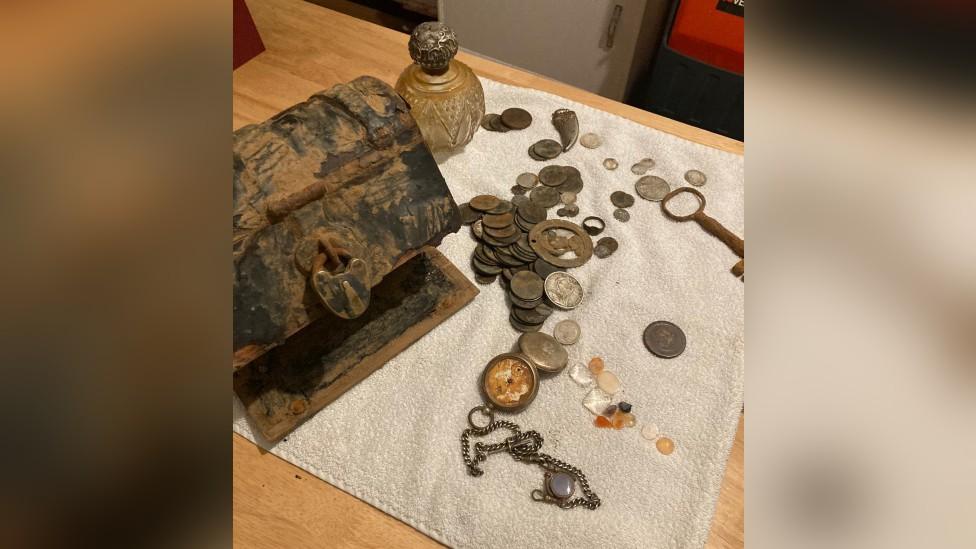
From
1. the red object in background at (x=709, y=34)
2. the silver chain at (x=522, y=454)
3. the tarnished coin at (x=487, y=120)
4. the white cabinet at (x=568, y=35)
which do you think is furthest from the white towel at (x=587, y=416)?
the white cabinet at (x=568, y=35)

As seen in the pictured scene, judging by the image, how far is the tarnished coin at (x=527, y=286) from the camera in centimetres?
163

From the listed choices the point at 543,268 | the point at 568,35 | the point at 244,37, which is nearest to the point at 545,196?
the point at 543,268

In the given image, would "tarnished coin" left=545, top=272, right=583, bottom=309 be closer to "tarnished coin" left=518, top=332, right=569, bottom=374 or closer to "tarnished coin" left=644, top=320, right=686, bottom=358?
"tarnished coin" left=518, top=332, right=569, bottom=374

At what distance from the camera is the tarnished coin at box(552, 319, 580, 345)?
158cm

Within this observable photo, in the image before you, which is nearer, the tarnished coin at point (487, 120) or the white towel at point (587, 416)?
the white towel at point (587, 416)

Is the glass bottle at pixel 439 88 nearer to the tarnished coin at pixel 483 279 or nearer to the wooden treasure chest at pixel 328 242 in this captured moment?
the wooden treasure chest at pixel 328 242

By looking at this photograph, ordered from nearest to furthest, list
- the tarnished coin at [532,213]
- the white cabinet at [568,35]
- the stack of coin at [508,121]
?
1. the tarnished coin at [532,213]
2. the stack of coin at [508,121]
3. the white cabinet at [568,35]

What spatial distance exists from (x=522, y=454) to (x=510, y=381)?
0.19 m

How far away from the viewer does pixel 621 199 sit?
192cm

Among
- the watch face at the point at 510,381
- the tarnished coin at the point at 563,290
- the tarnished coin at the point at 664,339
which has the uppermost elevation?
the tarnished coin at the point at 563,290

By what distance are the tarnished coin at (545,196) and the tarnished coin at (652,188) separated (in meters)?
0.30

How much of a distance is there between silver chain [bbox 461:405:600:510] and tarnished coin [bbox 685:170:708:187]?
1.09 m

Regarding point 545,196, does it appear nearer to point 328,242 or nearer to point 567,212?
point 567,212

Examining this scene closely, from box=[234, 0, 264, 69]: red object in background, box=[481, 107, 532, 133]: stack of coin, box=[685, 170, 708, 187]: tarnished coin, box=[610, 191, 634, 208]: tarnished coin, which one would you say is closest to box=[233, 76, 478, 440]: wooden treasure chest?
box=[610, 191, 634, 208]: tarnished coin
